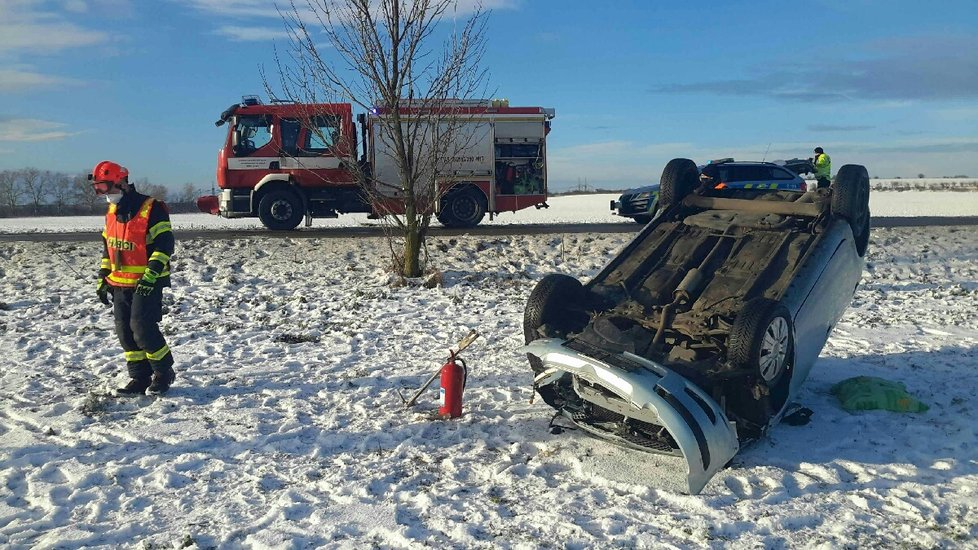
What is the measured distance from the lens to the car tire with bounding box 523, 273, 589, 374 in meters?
5.41

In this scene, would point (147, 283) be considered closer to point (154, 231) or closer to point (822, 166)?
point (154, 231)

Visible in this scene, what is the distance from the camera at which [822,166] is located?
1717cm

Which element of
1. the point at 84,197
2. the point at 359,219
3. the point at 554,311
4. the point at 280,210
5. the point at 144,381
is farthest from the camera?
the point at 84,197

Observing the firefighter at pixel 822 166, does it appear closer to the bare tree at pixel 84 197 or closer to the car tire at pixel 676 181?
the car tire at pixel 676 181

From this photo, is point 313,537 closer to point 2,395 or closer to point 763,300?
point 763,300

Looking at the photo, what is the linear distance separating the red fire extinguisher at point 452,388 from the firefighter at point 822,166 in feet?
46.2

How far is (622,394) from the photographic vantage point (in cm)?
420

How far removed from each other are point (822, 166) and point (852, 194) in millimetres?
12589

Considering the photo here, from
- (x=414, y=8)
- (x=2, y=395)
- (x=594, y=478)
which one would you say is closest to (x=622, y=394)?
(x=594, y=478)

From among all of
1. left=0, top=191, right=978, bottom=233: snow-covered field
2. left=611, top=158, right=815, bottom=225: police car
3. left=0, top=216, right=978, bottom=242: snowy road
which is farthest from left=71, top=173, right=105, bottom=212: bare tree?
left=611, top=158, right=815, bottom=225: police car

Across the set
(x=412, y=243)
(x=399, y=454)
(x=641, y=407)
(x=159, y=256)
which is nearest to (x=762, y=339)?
(x=641, y=407)

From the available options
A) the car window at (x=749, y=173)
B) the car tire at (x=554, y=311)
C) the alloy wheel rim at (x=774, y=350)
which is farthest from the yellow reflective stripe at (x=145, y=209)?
the car window at (x=749, y=173)

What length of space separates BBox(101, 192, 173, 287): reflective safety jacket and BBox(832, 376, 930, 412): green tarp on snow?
219 inches

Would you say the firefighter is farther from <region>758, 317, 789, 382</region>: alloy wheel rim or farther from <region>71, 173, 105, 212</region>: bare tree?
<region>71, 173, 105, 212</region>: bare tree
